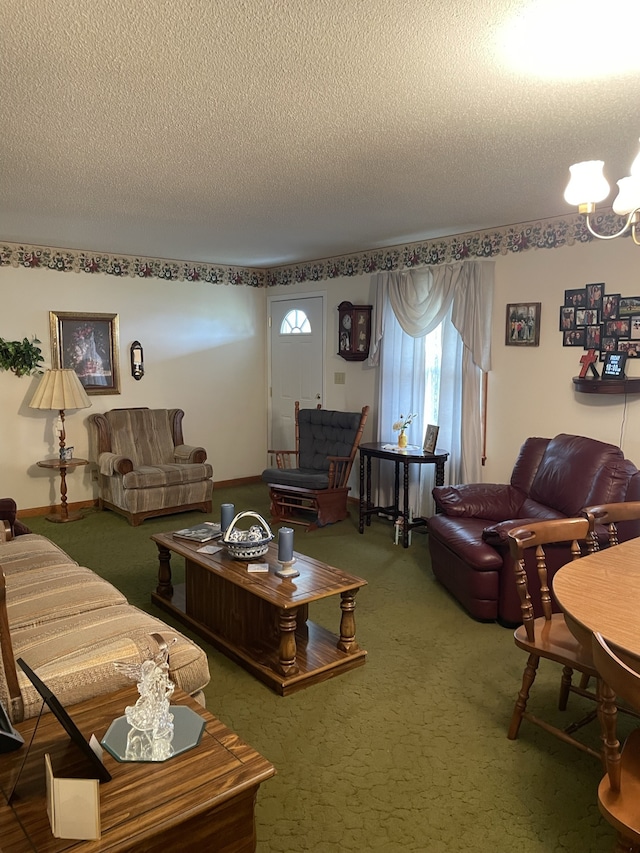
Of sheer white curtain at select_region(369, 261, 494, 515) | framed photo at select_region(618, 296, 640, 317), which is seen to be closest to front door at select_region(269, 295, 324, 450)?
sheer white curtain at select_region(369, 261, 494, 515)

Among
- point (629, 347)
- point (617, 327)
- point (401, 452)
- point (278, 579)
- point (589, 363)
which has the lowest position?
point (278, 579)

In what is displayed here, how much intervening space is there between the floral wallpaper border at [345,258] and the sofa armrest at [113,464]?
1743 mm

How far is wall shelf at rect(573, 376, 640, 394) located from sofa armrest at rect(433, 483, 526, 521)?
807 mm

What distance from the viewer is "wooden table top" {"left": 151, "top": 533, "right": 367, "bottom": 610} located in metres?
2.72

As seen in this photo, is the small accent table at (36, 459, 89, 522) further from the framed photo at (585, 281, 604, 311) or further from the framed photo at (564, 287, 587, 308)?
the framed photo at (585, 281, 604, 311)

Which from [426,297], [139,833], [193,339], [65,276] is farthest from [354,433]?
[139,833]

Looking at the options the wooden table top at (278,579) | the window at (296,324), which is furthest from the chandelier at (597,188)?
the window at (296,324)

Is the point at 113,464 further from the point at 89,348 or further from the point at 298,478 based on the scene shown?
the point at 298,478

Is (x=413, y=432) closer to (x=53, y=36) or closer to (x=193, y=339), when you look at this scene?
(x=193, y=339)

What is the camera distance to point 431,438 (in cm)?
490

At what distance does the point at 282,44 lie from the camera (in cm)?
191

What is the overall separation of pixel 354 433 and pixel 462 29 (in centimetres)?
388

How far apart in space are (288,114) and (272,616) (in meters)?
2.21

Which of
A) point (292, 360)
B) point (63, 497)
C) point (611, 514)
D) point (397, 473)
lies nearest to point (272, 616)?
point (611, 514)
